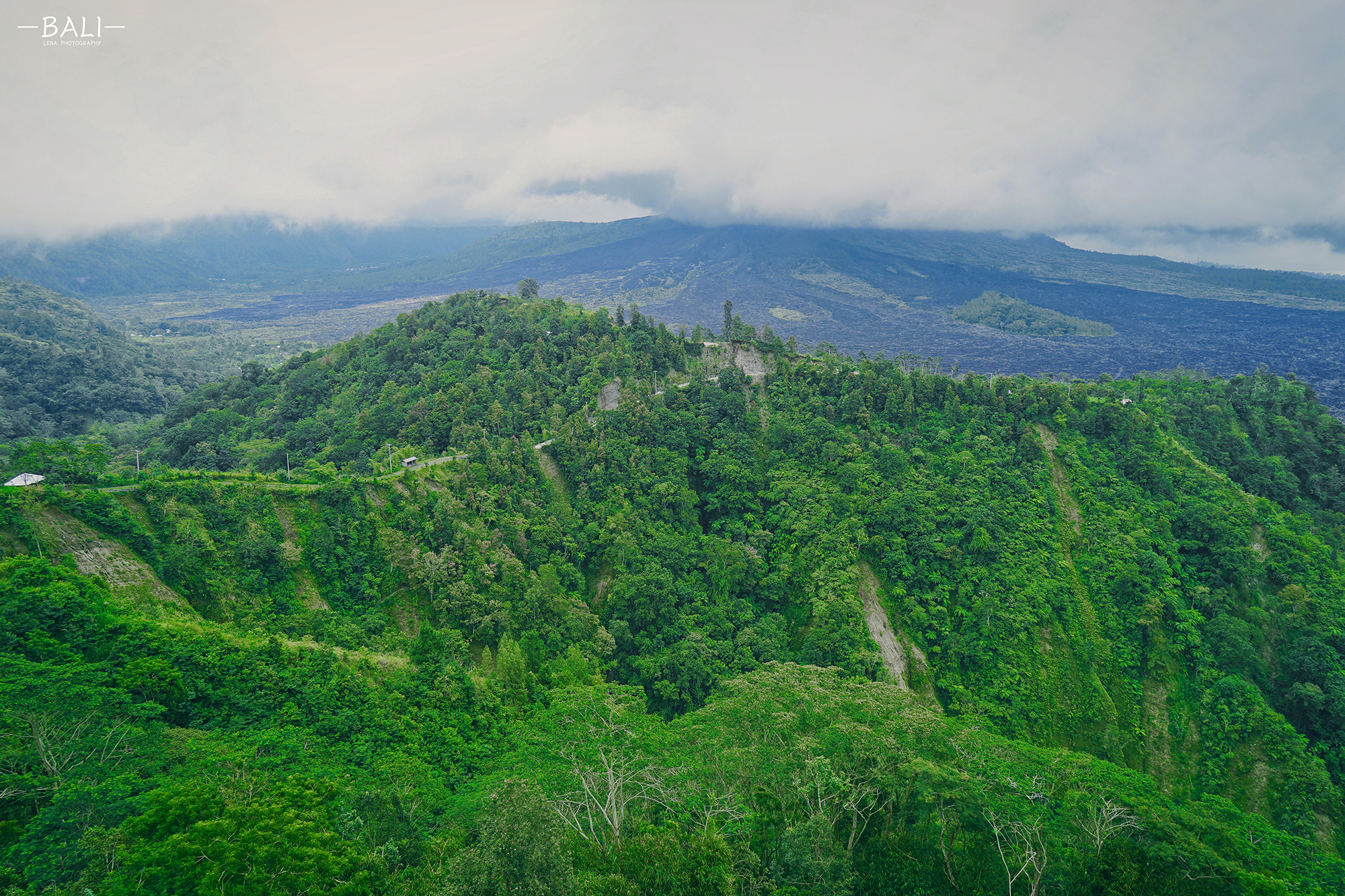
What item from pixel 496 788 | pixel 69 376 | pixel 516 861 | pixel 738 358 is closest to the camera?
pixel 516 861

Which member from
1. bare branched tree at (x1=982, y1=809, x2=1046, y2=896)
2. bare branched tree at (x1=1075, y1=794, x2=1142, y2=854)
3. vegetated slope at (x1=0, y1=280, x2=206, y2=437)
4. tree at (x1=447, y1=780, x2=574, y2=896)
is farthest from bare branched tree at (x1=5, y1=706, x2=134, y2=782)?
vegetated slope at (x1=0, y1=280, x2=206, y2=437)

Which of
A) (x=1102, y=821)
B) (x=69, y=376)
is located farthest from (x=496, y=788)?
(x=69, y=376)

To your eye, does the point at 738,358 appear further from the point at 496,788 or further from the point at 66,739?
the point at 66,739

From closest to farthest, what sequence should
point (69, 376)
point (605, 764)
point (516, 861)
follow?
point (516, 861) < point (605, 764) < point (69, 376)

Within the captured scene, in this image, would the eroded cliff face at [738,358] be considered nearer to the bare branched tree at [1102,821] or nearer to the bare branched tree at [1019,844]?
the bare branched tree at [1019,844]

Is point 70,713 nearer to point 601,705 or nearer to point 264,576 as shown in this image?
point 264,576

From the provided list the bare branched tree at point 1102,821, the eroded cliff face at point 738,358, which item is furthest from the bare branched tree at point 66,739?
the eroded cliff face at point 738,358
